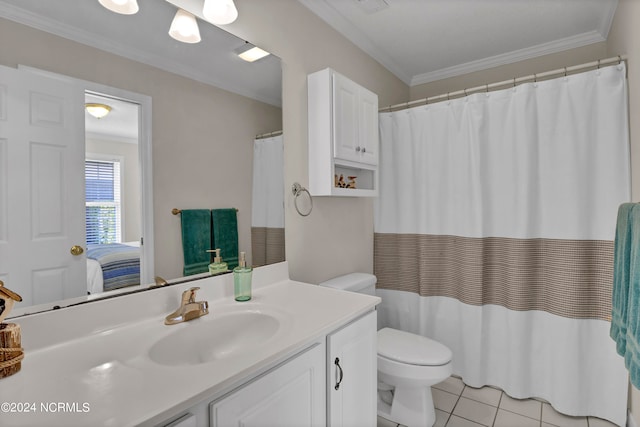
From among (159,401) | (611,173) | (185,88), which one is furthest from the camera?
(611,173)

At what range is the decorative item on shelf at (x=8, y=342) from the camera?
0.77 meters

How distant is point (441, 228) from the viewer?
91.0 inches

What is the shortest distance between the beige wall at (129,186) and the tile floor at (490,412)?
1634mm

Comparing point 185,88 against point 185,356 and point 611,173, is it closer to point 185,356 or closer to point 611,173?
point 185,356

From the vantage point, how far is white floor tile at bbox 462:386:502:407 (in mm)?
2038

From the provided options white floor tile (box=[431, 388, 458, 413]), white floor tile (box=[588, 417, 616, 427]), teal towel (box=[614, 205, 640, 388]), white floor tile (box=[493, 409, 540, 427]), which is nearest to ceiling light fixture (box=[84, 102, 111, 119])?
teal towel (box=[614, 205, 640, 388])

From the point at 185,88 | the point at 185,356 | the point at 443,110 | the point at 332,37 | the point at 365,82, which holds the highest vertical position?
the point at 332,37

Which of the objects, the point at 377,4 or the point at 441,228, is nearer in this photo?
the point at 377,4

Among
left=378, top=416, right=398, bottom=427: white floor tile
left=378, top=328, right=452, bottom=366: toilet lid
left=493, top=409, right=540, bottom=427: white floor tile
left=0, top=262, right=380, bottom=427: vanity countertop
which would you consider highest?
left=0, top=262, right=380, bottom=427: vanity countertop

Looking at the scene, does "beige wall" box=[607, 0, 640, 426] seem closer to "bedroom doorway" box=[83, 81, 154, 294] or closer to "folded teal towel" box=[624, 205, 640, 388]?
"folded teal towel" box=[624, 205, 640, 388]

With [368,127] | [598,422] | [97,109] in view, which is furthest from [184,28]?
[598,422]

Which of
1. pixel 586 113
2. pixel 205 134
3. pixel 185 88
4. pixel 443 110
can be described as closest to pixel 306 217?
pixel 205 134

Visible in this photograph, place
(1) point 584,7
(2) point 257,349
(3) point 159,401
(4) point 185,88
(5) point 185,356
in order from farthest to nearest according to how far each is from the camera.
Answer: (1) point 584,7
(4) point 185,88
(5) point 185,356
(2) point 257,349
(3) point 159,401

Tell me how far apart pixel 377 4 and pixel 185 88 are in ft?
4.44
